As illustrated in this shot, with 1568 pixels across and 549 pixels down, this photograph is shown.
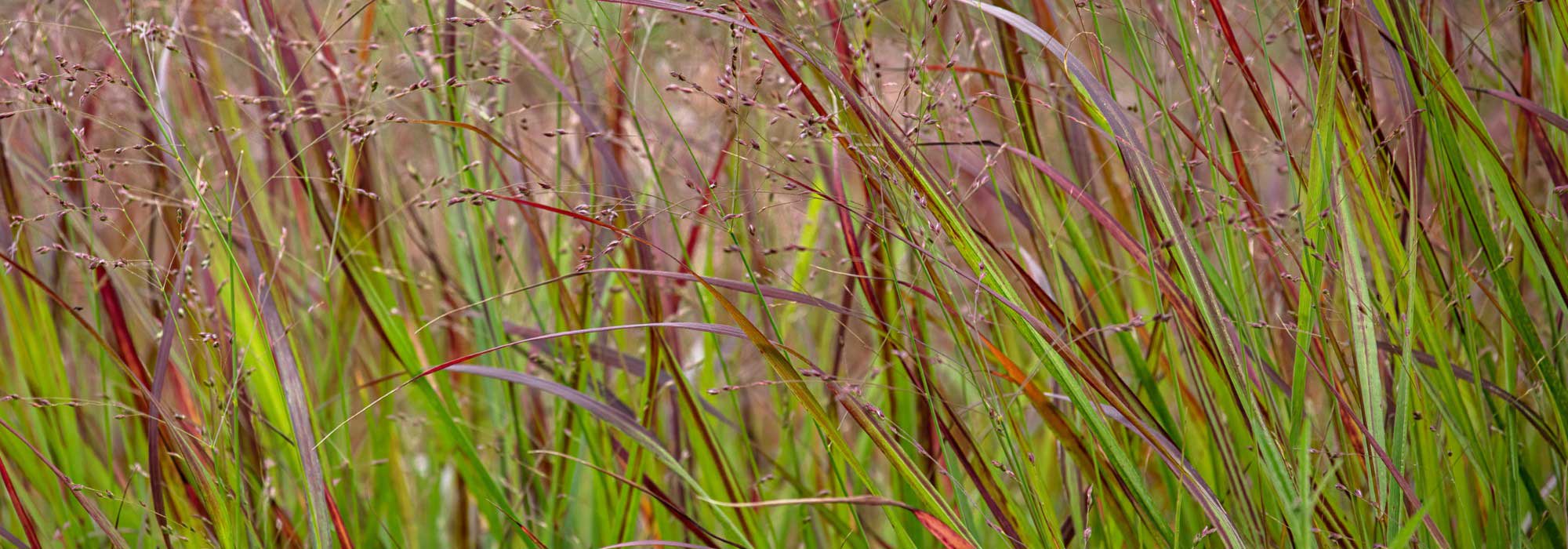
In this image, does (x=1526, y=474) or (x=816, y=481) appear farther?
(x=816, y=481)

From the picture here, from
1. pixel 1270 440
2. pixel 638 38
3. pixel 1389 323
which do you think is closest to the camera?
pixel 1270 440

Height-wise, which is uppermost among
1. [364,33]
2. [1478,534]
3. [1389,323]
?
[364,33]

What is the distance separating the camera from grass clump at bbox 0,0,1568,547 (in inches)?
28.2

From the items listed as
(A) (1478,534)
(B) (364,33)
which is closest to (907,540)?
(A) (1478,534)

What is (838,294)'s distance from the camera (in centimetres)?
152

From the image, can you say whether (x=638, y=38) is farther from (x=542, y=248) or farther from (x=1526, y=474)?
(x=1526, y=474)

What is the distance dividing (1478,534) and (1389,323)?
11.1 inches

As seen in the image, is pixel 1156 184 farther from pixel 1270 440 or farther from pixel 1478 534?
pixel 1478 534

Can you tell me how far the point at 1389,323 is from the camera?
79cm

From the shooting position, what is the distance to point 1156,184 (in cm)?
68

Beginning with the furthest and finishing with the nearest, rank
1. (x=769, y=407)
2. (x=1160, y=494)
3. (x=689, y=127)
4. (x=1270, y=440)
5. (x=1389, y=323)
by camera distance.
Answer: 1. (x=689, y=127)
2. (x=769, y=407)
3. (x=1160, y=494)
4. (x=1389, y=323)
5. (x=1270, y=440)

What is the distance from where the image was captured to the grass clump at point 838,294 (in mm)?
716

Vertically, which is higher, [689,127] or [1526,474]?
[689,127]

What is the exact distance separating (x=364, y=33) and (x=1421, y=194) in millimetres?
1305
